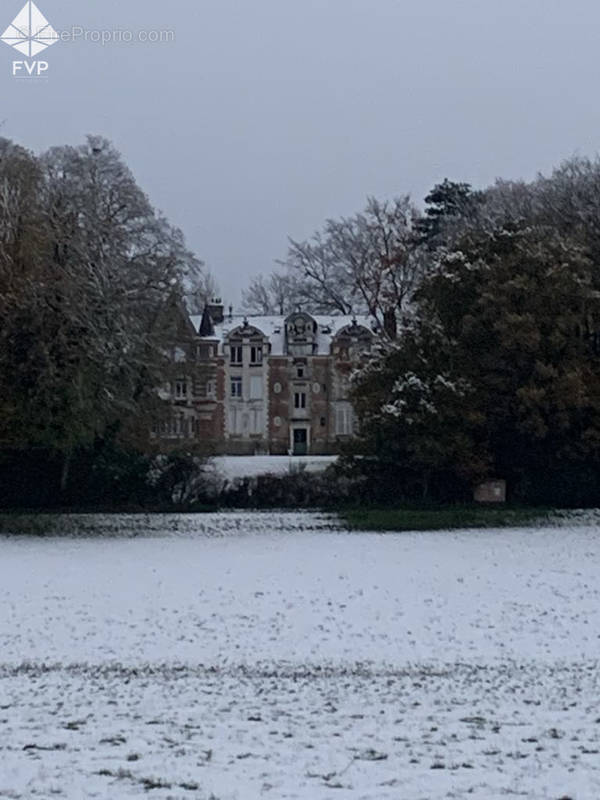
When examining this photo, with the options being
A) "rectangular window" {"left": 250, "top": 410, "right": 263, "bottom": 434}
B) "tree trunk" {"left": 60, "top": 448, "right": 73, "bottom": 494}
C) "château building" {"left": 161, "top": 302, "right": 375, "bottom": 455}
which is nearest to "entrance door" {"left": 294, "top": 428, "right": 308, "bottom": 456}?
"château building" {"left": 161, "top": 302, "right": 375, "bottom": 455}

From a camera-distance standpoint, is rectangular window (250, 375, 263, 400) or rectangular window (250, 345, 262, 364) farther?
rectangular window (250, 345, 262, 364)

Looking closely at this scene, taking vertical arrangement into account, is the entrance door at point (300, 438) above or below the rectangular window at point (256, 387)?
below

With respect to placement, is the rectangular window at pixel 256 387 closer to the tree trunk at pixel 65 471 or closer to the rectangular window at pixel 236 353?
the rectangular window at pixel 236 353

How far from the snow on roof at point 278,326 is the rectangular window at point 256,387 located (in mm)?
1686

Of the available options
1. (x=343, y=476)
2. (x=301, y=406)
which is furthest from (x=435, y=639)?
(x=301, y=406)

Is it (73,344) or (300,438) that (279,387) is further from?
(73,344)

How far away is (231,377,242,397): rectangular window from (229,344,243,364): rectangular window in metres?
1.01

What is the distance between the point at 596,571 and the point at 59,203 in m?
21.0

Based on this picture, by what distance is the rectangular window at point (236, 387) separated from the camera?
70500 millimetres

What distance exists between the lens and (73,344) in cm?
3653

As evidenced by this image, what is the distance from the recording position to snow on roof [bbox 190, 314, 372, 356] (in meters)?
69.4

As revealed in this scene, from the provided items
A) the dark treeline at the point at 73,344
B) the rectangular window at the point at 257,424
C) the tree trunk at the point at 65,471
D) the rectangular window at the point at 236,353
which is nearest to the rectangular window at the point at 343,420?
the rectangular window at the point at 257,424

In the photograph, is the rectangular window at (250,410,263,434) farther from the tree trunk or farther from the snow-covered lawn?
the tree trunk

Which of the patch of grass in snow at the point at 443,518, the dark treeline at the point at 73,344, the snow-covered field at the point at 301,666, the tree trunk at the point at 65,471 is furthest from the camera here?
the tree trunk at the point at 65,471
